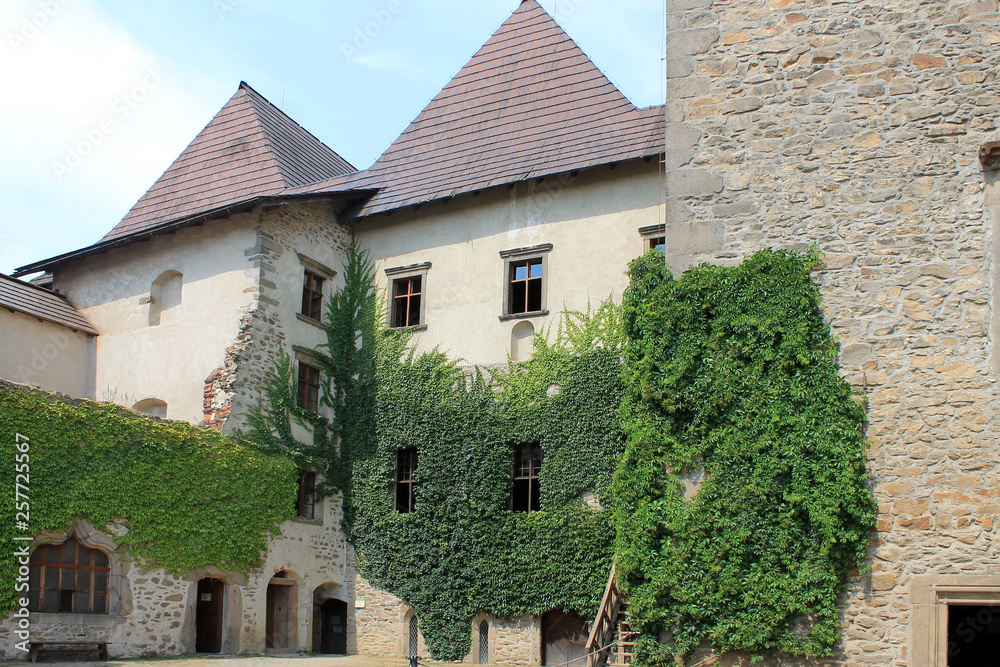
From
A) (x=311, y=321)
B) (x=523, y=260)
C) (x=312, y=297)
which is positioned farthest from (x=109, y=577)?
(x=523, y=260)

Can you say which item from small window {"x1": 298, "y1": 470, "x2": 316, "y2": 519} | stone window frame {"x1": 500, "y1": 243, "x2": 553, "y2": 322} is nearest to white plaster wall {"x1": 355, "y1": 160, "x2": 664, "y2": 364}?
stone window frame {"x1": 500, "y1": 243, "x2": 553, "y2": 322}

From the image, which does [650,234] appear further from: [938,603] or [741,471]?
[938,603]

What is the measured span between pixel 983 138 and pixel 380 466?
11.2 m

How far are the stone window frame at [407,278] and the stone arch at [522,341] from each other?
1813 millimetres

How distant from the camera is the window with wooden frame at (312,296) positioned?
706 inches

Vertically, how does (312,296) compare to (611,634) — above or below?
above

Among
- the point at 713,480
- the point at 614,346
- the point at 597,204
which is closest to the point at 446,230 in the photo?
the point at 597,204

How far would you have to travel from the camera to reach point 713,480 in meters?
9.25

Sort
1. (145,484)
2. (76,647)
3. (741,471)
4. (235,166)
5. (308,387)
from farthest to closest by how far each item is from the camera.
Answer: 1. (235,166)
2. (308,387)
3. (145,484)
4. (76,647)
5. (741,471)

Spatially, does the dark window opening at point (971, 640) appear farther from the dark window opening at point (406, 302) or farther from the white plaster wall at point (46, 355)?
the white plaster wall at point (46, 355)

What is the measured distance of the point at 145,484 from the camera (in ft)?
45.7

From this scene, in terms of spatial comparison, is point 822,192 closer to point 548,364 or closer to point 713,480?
point 713,480

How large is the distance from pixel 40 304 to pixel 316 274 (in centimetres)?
505

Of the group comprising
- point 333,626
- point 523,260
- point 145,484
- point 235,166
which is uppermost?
point 235,166
